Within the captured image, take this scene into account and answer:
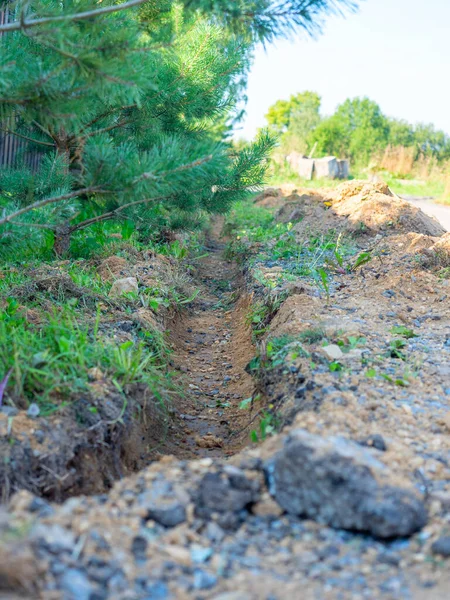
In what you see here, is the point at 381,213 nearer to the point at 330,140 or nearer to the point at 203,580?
the point at 203,580

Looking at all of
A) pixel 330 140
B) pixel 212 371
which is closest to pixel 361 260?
pixel 212 371

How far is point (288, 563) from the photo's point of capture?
72.8 inches

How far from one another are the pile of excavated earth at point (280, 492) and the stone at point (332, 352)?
0.02 m

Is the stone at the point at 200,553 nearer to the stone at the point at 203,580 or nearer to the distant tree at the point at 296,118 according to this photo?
the stone at the point at 203,580

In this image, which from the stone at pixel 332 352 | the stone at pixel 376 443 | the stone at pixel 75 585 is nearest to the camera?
the stone at pixel 75 585

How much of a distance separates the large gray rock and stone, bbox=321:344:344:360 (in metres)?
1.36

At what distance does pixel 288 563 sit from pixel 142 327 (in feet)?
8.22

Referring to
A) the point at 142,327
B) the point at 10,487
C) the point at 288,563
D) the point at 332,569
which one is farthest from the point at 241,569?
the point at 142,327

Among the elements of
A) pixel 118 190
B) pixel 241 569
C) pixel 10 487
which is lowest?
pixel 10 487

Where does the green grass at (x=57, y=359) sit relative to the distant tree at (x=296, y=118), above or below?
below

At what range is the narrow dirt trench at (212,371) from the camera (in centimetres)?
359

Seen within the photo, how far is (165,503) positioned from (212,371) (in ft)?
8.91

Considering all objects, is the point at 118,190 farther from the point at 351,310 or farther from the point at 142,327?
the point at 351,310

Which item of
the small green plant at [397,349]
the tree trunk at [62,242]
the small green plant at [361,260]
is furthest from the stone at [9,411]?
the small green plant at [361,260]
